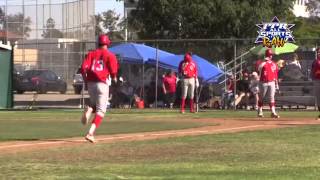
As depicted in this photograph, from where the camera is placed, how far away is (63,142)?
491 inches

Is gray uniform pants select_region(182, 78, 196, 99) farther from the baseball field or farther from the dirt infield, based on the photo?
the baseball field

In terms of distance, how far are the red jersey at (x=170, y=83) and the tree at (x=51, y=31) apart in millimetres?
11624

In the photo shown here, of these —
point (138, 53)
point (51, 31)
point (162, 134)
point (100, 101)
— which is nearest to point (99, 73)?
point (100, 101)

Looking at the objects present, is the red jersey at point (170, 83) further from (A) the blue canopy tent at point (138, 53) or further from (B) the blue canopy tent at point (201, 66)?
(A) the blue canopy tent at point (138, 53)

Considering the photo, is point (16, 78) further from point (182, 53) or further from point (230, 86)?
point (230, 86)

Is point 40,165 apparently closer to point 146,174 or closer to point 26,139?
point 146,174

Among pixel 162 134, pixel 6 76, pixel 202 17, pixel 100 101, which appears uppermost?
pixel 202 17

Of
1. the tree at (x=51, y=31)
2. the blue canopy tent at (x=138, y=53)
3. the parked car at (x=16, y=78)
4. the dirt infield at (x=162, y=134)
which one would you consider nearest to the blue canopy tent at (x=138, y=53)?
the blue canopy tent at (x=138, y=53)

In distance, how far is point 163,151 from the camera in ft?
35.9

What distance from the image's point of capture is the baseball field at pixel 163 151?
28.2ft

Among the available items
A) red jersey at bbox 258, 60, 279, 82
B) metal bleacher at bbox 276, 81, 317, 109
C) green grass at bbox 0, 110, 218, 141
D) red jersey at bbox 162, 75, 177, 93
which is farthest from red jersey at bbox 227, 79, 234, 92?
green grass at bbox 0, 110, 218, 141

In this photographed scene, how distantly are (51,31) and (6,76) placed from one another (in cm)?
938

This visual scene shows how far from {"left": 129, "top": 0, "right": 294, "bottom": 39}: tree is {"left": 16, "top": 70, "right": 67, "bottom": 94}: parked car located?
462 inches

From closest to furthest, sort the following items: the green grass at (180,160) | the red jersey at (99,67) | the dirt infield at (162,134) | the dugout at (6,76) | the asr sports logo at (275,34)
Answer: the green grass at (180,160), the dirt infield at (162,134), the red jersey at (99,67), the asr sports logo at (275,34), the dugout at (6,76)
